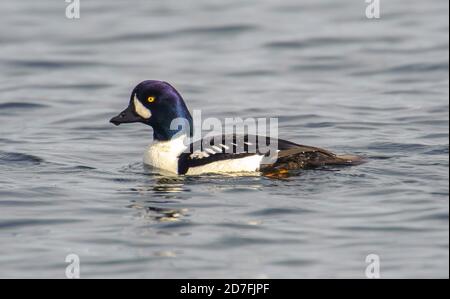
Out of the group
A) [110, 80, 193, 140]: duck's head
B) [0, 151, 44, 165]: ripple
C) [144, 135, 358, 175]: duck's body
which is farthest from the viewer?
[0, 151, 44, 165]: ripple

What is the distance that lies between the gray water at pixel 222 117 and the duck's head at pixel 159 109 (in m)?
0.64

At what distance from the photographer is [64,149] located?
1661cm

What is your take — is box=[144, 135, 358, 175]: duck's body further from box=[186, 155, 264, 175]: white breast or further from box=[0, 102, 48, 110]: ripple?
box=[0, 102, 48, 110]: ripple

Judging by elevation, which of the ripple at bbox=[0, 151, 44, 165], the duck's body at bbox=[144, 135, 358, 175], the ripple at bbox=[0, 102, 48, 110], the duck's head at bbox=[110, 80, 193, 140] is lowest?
the ripple at bbox=[0, 151, 44, 165]

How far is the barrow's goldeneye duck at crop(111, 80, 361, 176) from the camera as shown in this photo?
13953mm

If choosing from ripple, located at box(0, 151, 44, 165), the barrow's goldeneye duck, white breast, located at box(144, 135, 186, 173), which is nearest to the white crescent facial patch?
the barrow's goldeneye duck

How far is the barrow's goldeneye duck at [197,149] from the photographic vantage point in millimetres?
13953

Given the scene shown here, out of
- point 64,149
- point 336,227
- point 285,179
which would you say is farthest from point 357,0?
point 336,227

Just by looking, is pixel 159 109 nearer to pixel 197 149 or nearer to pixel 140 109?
pixel 140 109

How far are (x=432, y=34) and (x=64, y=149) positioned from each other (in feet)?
36.7

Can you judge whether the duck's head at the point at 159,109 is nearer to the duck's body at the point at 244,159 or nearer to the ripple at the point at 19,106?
the duck's body at the point at 244,159

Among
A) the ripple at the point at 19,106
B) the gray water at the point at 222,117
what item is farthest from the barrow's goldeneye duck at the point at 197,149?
the ripple at the point at 19,106

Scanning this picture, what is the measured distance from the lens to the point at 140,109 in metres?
14.6

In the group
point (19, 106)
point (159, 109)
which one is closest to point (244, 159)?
point (159, 109)
